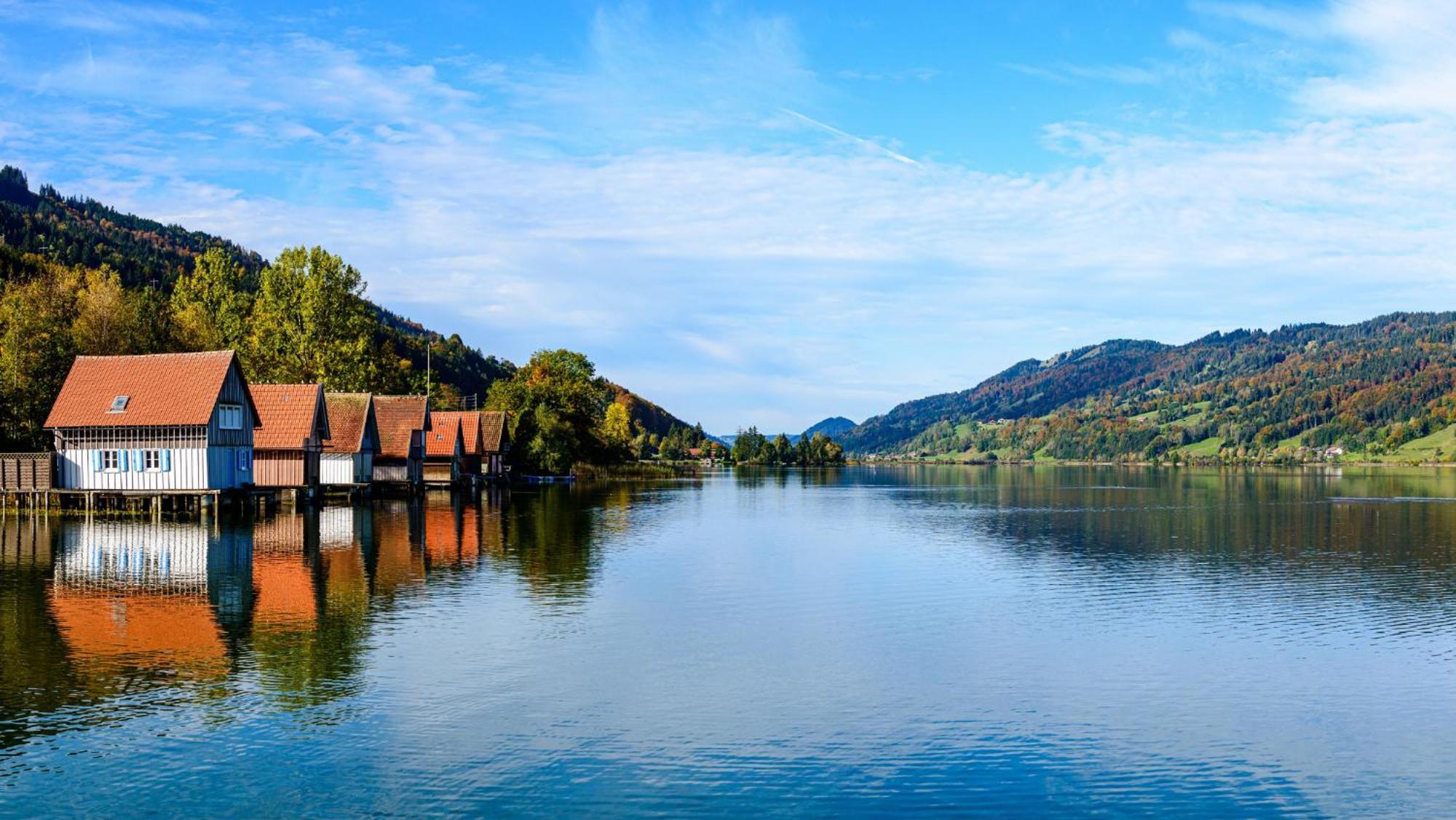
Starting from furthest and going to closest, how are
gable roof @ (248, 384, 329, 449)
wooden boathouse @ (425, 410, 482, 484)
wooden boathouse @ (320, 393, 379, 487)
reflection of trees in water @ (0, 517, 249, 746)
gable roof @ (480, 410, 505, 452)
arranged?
gable roof @ (480, 410, 505, 452) < wooden boathouse @ (425, 410, 482, 484) < wooden boathouse @ (320, 393, 379, 487) < gable roof @ (248, 384, 329, 449) < reflection of trees in water @ (0, 517, 249, 746)

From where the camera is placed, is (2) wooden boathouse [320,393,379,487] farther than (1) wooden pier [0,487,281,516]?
Yes

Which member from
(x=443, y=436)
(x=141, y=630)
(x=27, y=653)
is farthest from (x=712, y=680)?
(x=443, y=436)

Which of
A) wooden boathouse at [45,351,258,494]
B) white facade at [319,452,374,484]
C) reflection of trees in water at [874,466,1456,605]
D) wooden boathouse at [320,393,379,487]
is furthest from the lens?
white facade at [319,452,374,484]

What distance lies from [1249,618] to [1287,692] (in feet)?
27.0

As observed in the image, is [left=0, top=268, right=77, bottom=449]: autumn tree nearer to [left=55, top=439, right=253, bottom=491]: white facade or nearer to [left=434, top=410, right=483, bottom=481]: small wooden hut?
[left=55, top=439, right=253, bottom=491]: white facade

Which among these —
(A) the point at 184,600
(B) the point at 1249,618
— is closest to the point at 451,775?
(A) the point at 184,600

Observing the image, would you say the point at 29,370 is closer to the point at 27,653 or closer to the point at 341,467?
the point at 341,467

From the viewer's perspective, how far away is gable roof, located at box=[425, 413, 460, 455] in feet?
290

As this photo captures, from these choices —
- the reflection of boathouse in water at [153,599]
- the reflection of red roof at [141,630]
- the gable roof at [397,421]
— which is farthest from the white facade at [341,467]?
the reflection of red roof at [141,630]

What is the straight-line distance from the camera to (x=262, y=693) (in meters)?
18.1

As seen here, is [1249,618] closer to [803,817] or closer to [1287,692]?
[1287,692]

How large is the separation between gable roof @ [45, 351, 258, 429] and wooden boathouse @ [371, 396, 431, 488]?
21.8m

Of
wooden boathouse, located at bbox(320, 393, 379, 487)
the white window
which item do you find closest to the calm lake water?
the white window

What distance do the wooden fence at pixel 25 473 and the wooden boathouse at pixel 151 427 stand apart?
616 millimetres
